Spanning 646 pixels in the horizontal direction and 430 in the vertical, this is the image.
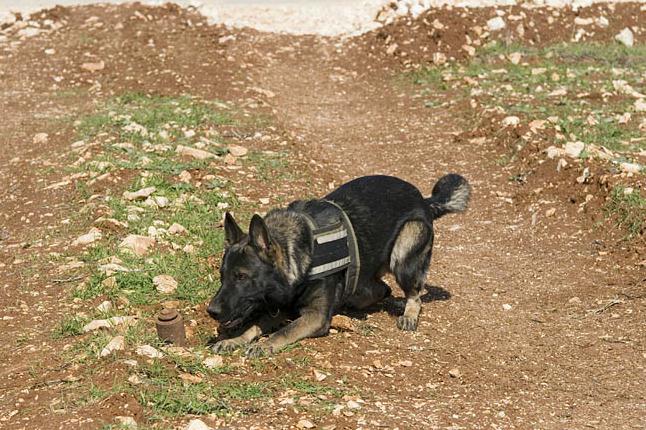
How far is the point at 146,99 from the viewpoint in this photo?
545 inches

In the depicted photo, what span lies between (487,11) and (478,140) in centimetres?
657

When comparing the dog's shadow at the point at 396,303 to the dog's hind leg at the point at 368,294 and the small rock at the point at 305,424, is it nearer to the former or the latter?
the dog's hind leg at the point at 368,294

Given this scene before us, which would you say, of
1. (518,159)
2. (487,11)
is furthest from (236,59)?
(518,159)

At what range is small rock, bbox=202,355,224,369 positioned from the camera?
6.03m

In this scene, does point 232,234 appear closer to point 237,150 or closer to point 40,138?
point 237,150

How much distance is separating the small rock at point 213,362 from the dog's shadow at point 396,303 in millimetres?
1757

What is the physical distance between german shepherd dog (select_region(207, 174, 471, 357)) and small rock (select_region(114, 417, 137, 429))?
1.22m

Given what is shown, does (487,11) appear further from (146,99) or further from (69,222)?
(69,222)

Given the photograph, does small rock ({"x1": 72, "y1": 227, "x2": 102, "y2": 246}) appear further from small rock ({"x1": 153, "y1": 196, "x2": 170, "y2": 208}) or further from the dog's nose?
the dog's nose

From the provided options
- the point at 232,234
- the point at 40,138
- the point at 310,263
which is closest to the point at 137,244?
the point at 232,234

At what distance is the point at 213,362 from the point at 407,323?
2004 mm

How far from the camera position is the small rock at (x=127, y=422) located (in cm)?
514

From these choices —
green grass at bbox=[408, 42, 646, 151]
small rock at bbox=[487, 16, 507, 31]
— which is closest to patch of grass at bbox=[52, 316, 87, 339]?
green grass at bbox=[408, 42, 646, 151]

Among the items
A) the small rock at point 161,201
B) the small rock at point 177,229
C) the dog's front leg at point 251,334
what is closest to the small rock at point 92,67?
the small rock at point 161,201
